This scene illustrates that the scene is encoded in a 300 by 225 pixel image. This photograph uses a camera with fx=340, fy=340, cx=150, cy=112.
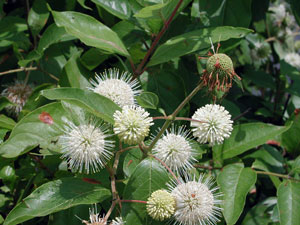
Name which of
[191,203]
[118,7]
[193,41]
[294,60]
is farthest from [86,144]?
[294,60]

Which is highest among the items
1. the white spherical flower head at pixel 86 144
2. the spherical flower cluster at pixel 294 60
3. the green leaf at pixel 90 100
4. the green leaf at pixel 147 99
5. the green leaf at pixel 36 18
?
the spherical flower cluster at pixel 294 60

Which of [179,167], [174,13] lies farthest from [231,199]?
[174,13]

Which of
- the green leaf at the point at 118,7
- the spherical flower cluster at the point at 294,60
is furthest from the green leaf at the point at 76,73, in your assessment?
the spherical flower cluster at the point at 294,60

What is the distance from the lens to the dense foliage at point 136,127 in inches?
54.0

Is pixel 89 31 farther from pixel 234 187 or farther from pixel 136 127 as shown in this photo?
pixel 234 187

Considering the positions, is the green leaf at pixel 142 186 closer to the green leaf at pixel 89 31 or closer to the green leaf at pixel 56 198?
the green leaf at pixel 56 198

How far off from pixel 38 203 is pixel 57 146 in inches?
10.4

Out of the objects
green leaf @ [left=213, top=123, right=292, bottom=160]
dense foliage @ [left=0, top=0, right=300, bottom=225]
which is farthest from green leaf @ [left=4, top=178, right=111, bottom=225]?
green leaf @ [left=213, top=123, right=292, bottom=160]

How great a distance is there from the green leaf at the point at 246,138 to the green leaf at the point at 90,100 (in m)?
0.72

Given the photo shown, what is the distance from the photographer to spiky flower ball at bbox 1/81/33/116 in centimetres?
204

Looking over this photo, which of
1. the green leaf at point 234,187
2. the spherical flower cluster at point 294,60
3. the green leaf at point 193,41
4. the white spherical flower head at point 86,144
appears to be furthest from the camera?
the spherical flower cluster at point 294,60

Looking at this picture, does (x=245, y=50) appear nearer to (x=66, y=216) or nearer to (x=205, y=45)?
(x=205, y=45)

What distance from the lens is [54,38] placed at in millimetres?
1899

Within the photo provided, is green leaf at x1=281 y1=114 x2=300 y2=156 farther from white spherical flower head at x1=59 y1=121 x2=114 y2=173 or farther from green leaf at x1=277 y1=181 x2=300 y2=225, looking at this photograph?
white spherical flower head at x1=59 y1=121 x2=114 y2=173
